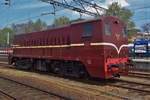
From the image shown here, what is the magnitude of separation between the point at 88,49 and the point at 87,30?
3.62 feet

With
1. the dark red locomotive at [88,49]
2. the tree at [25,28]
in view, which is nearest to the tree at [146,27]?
the tree at [25,28]

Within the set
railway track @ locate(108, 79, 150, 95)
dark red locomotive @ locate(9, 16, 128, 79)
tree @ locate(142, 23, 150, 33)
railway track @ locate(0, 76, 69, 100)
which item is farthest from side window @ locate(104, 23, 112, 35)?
tree @ locate(142, 23, 150, 33)

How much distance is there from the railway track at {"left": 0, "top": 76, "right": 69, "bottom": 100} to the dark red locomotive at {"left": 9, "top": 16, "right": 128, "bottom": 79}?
337 cm

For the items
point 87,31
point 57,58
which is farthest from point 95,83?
point 57,58

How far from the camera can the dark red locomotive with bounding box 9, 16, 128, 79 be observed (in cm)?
1706

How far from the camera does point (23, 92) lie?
15.6 meters

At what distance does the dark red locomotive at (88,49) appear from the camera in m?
17.1

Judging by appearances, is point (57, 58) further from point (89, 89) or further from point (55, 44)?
point (89, 89)

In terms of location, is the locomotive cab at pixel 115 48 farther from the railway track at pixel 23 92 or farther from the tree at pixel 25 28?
the tree at pixel 25 28

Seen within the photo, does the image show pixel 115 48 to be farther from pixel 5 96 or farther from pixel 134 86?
pixel 5 96

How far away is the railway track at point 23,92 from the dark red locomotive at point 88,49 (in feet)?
11.1

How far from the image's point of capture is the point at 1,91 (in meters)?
16.1

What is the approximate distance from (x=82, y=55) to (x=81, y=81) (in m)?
1.64

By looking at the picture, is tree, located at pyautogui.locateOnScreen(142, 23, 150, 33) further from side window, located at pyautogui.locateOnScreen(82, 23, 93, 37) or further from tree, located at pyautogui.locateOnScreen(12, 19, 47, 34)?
side window, located at pyautogui.locateOnScreen(82, 23, 93, 37)
